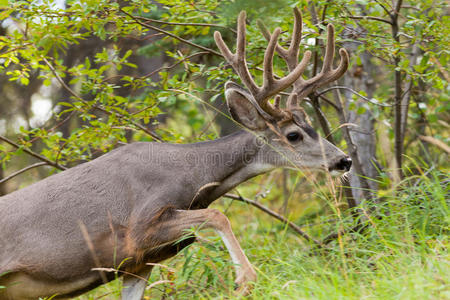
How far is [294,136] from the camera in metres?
5.83

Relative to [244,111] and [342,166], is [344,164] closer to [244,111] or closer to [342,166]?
[342,166]

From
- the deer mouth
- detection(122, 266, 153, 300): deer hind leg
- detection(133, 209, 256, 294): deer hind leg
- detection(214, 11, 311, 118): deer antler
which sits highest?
detection(214, 11, 311, 118): deer antler

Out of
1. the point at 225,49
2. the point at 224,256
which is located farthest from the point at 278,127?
the point at 224,256

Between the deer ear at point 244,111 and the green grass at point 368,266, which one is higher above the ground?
the deer ear at point 244,111

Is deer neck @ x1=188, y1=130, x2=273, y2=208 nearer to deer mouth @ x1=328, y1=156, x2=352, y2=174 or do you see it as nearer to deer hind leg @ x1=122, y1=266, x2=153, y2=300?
deer mouth @ x1=328, y1=156, x2=352, y2=174

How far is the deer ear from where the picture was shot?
18.8 ft

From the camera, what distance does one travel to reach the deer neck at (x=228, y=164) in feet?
18.1

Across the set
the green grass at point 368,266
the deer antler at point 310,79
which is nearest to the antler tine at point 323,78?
the deer antler at point 310,79

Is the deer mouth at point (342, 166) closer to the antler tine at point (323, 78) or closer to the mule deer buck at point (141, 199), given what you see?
the mule deer buck at point (141, 199)

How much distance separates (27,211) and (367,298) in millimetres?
3189

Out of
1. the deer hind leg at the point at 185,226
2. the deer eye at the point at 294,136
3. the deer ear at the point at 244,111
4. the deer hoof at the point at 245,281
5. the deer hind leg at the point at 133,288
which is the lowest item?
the deer hind leg at the point at 133,288

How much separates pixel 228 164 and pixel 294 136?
0.74 meters

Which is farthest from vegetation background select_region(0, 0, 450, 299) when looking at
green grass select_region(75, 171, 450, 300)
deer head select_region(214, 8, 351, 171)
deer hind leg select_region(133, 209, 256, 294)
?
deer head select_region(214, 8, 351, 171)

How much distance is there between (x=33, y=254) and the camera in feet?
16.9
